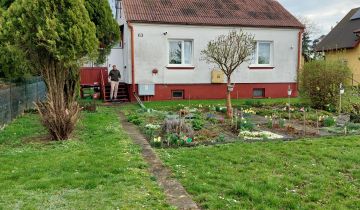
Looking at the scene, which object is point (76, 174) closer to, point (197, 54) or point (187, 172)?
point (187, 172)

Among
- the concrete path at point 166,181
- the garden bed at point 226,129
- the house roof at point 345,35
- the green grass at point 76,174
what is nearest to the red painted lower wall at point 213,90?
the garden bed at point 226,129

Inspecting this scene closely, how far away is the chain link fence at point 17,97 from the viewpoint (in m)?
10.6

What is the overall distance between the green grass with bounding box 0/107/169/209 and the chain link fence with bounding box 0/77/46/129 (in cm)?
146

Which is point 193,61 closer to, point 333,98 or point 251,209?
point 333,98

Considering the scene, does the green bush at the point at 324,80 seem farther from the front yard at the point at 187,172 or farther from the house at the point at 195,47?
the front yard at the point at 187,172

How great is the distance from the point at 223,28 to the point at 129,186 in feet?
49.2

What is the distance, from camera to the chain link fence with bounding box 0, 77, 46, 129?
34.7ft

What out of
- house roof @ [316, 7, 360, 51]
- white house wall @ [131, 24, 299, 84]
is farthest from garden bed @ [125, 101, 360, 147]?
house roof @ [316, 7, 360, 51]

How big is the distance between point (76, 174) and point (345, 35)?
33.6m

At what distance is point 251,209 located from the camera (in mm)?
4609

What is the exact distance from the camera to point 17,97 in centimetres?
1234

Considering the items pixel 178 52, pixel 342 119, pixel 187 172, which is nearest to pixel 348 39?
pixel 178 52

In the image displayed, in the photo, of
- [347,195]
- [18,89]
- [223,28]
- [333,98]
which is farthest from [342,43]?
[347,195]

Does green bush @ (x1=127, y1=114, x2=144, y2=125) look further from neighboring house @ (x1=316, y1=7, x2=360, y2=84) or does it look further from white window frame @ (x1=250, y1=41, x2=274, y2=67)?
neighboring house @ (x1=316, y1=7, x2=360, y2=84)
